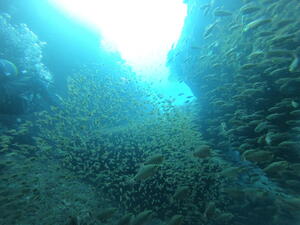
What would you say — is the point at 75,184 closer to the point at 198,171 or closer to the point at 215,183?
the point at 198,171

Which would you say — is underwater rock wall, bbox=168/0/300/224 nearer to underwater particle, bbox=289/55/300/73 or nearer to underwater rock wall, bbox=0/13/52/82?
underwater particle, bbox=289/55/300/73

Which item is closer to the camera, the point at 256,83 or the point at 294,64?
the point at 294,64

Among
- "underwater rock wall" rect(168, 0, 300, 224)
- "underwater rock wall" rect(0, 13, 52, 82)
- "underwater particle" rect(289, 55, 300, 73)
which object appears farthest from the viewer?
"underwater rock wall" rect(0, 13, 52, 82)

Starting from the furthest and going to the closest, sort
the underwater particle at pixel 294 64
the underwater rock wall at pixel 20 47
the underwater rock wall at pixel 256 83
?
the underwater rock wall at pixel 20 47, the underwater rock wall at pixel 256 83, the underwater particle at pixel 294 64

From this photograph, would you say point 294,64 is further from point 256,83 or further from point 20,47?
point 20,47

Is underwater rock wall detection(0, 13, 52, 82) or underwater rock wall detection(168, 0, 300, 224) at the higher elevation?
underwater rock wall detection(0, 13, 52, 82)

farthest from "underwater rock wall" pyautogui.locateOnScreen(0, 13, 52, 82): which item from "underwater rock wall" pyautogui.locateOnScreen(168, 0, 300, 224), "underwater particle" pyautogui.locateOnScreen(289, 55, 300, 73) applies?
"underwater particle" pyautogui.locateOnScreen(289, 55, 300, 73)

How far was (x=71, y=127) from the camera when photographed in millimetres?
11414

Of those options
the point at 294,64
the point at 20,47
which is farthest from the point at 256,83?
the point at 20,47

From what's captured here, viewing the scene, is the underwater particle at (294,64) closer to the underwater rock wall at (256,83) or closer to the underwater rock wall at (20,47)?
the underwater rock wall at (256,83)

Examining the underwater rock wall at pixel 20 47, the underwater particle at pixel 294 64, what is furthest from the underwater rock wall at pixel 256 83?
the underwater rock wall at pixel 20 47

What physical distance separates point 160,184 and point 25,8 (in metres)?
21.7

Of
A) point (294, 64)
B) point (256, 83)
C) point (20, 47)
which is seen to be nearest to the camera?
point (294, 64)

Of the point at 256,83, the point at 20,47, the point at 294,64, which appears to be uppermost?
the point at 20,47
